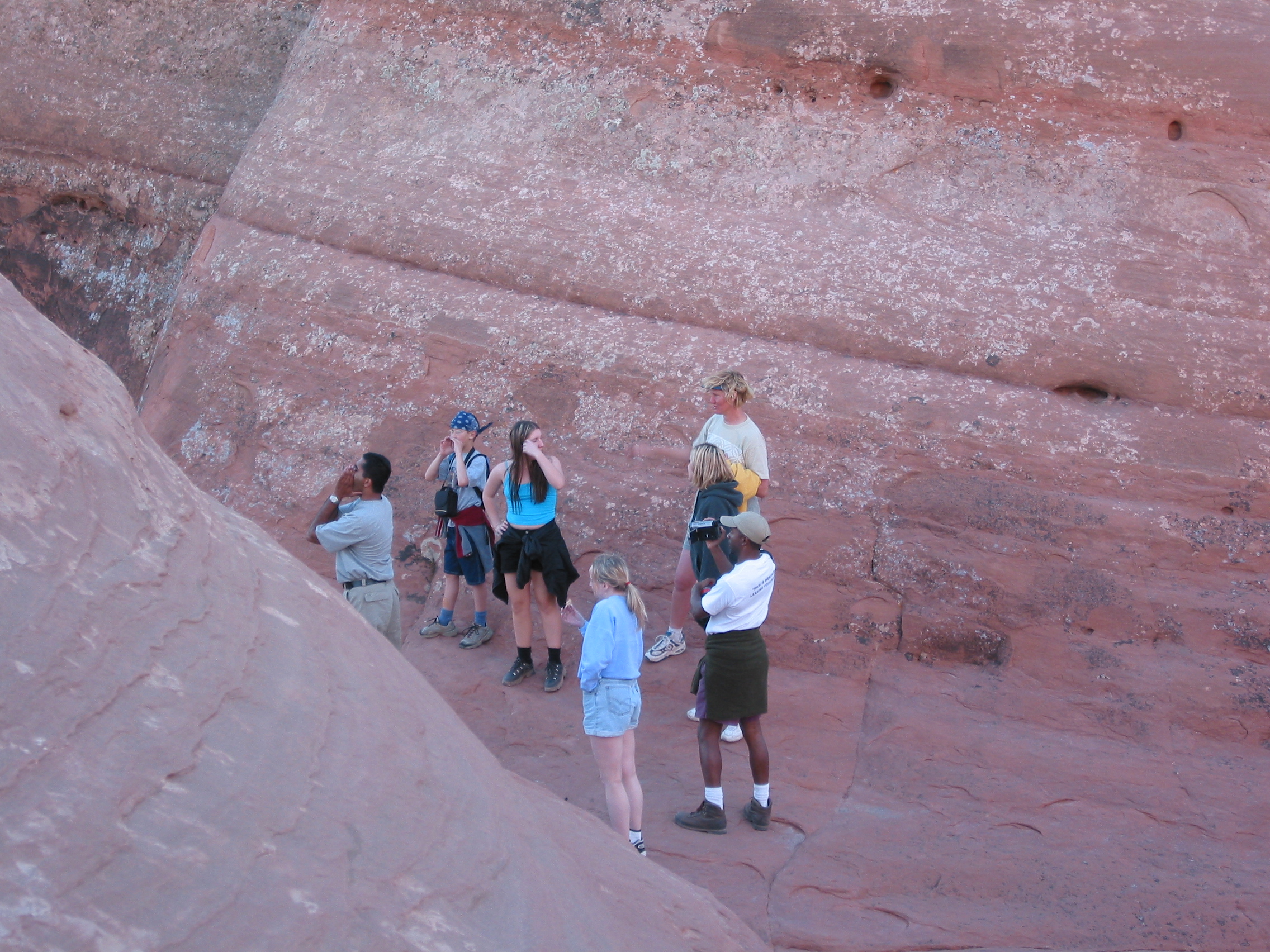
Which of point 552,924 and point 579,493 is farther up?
point 579,493

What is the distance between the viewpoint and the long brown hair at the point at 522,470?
5.16 meters

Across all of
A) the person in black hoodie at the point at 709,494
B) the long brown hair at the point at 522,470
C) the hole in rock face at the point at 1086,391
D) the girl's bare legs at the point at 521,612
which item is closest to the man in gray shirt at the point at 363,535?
the long brown hair at the point at 522,470

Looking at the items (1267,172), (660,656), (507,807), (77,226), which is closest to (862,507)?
(660,656)

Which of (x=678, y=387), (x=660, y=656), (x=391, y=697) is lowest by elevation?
(x=660, y=656)

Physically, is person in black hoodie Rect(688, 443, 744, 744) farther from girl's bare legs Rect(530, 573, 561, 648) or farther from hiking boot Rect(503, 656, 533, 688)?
hiking boot Rect(503, 656, 533, 688)

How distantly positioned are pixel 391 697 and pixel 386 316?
447 centimetres

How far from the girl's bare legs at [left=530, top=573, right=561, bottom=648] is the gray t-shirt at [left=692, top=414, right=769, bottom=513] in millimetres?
1142

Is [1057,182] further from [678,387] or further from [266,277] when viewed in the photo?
[266,277]

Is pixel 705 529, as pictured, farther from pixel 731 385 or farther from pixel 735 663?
pixel 731 385

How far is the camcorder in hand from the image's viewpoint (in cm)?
457

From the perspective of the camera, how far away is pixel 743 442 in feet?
17.4

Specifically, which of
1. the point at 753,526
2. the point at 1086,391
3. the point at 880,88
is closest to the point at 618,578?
the point at 753,526

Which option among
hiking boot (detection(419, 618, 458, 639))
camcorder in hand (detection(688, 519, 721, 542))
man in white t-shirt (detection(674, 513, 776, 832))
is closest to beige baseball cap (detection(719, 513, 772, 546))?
man in white t-shirt (detection(674, 513, 776, 832))

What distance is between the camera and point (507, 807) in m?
2.74
